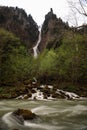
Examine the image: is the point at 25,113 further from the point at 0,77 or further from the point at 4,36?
the point at 4,36

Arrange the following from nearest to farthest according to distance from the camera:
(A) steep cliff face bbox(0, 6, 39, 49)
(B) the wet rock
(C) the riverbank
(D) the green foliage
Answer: (B) the wet rock, (C) the riverbank, (D) the green foliage, (A) steep cliff face bbox(0, 6, 39, 49)

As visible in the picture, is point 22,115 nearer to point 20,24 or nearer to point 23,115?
point 23,115

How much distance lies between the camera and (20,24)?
12800 cm

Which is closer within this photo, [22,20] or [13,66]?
[13,66]

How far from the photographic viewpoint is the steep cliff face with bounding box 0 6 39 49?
4670 inches

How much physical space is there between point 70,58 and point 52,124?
29.4 m

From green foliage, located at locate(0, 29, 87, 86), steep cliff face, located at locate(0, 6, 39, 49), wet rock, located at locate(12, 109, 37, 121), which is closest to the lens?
wet rock, located at locate(12, 109, 37, 121)

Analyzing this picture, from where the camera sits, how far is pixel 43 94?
3058cm

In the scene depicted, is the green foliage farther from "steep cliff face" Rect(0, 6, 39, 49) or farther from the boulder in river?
"steep cliff face" Rect(0, 6, 39, 49)

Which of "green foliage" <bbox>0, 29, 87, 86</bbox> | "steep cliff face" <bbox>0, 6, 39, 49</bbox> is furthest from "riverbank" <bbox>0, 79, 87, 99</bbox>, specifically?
"steep cliff face" <bbox>0, 6, 39, 49</bbox>

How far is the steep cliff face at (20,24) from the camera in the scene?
389 feet

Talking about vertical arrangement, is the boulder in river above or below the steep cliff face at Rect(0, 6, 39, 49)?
below

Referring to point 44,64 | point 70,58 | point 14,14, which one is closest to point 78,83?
point 70,58

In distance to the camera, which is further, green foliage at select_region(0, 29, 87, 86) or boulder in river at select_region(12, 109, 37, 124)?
green foliage at select_region(0, 29, 87, 86)
